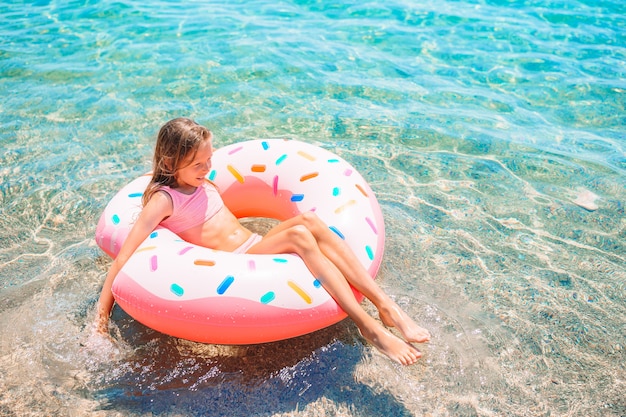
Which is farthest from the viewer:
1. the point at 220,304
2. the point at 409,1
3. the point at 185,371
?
the point at 409,1

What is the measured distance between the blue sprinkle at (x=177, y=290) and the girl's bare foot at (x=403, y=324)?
1.05 meters

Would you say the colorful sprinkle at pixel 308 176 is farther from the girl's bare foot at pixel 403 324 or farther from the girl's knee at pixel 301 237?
the girl's bare foot at pixel 403 324

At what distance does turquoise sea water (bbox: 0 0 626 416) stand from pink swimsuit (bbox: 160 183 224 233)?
638 mm

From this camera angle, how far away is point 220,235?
3438mm

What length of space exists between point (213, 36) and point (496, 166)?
15.2 ft

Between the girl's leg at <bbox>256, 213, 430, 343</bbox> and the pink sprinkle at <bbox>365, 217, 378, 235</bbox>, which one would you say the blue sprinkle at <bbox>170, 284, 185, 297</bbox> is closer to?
the girl's leg at <bbox>256, 213, 430, 343</bbox>

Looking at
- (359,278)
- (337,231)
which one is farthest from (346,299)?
(337,231)

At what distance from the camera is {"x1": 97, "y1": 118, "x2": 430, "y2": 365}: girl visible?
9.35ft

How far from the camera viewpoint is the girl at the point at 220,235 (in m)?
2.85

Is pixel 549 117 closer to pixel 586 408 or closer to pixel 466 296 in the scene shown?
pixel 466 296

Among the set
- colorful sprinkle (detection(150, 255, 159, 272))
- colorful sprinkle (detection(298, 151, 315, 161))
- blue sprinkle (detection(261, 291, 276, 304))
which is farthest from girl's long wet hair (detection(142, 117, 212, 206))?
blue sprinkle (detection(261, 291, 276, 304))

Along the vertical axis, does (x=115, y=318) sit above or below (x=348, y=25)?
below

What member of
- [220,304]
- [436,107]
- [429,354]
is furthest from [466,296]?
[436,107]

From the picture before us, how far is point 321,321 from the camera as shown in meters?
2.83
